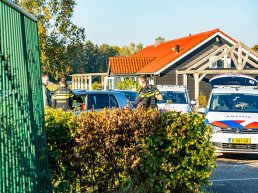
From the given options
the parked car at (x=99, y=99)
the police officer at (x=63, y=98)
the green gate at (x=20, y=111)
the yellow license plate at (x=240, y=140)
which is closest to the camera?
the green gate at (x=20, y=111)

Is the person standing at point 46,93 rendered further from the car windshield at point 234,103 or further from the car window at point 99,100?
the car windshield at point 234,103

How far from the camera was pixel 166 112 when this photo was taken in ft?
22.6

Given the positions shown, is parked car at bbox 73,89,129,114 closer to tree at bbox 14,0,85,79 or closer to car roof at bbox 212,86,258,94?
car roof at bbox 212,86,258,94

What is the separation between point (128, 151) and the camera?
6.42m

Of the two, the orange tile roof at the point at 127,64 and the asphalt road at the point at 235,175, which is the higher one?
the orange tile roof at the point at 127,64

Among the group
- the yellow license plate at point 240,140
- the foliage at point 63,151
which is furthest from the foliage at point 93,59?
the foliage at point 63,151

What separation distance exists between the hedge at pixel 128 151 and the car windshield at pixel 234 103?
769cm

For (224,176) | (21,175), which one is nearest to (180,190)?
(21,175)

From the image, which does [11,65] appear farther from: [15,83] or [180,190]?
[180,190]

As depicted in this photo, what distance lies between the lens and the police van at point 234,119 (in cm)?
1288

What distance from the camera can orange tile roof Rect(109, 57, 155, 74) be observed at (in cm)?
5225

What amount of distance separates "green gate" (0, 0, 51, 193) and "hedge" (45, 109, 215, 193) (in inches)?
16.2

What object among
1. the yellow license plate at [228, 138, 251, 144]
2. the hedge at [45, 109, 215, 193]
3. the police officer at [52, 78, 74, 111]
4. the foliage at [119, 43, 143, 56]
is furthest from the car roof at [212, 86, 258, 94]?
the foliage at [119, 43, 143, 56]

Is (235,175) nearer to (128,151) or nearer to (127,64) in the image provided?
(128,151)
